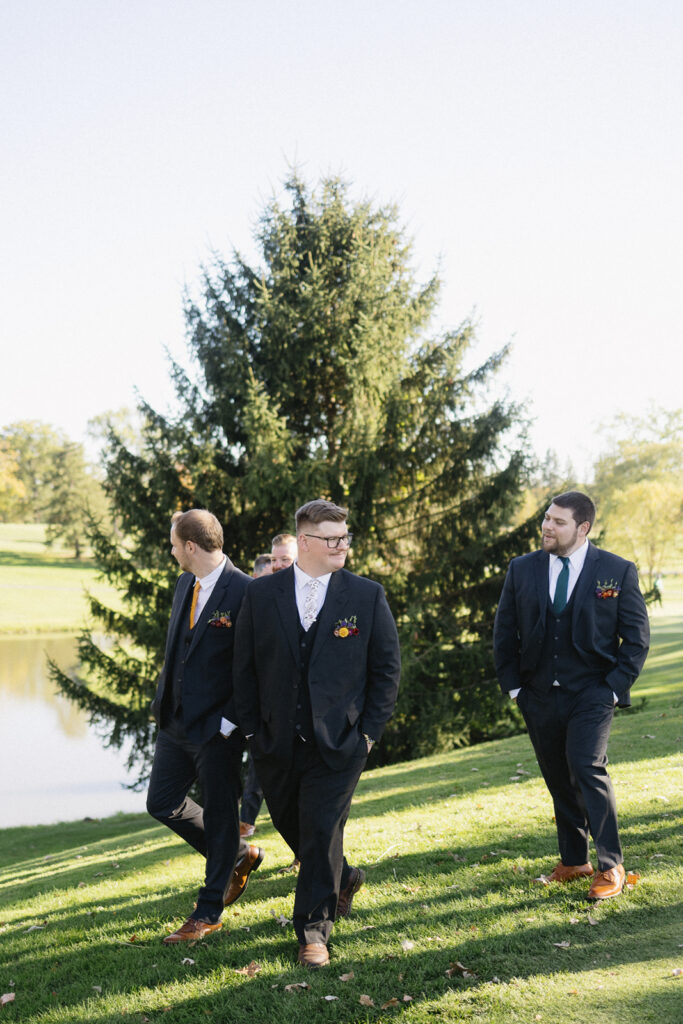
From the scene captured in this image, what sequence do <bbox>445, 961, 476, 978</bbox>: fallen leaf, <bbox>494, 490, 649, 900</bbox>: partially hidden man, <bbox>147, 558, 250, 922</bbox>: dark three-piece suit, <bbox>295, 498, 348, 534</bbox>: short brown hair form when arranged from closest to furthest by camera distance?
1. <bbox>445, 961, 476, 978</bbox>: fallen leaf
2. <bbox>295, 498, 348, 534</bbox>: short brown hair
3. <bbox>147, 558, 250, 922</bbox>: dark three-piece suit
4. <bbox>494, 490, 649, 900</bbox>: partially hidden man

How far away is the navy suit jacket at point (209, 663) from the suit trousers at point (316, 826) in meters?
0.52

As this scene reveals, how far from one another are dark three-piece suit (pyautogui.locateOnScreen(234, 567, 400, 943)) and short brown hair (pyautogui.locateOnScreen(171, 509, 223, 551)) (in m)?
0.55

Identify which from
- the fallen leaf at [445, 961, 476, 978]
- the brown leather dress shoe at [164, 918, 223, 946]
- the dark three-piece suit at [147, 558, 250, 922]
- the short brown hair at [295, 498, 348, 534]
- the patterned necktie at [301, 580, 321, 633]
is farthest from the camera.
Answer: the dark three-piece suit at [147, 558, 250, 922]

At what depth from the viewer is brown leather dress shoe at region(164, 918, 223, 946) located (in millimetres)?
4766

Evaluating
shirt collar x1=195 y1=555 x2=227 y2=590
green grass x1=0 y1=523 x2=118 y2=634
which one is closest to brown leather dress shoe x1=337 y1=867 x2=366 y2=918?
shirt collar x1=195 y1=555 x2=227 y2=590

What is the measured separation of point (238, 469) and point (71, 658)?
28014 millimetres

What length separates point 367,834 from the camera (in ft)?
23.3

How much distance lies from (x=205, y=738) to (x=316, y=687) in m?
0.93

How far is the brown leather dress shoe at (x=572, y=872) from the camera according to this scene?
5.21 metres

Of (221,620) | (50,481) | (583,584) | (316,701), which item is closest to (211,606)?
(221,620)

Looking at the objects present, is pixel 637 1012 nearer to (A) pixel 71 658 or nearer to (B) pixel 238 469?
(B) pixel 238 469

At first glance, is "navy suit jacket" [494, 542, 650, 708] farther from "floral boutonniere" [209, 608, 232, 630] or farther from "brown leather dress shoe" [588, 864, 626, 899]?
"floral boutonniere" [209, 608, 232, 630]

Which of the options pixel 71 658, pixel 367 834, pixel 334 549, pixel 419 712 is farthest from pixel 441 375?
pixel 71 658

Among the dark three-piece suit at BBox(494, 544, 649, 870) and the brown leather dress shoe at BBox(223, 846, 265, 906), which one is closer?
the dark three-piece suit at BBox(494, 544, 649, 870)
